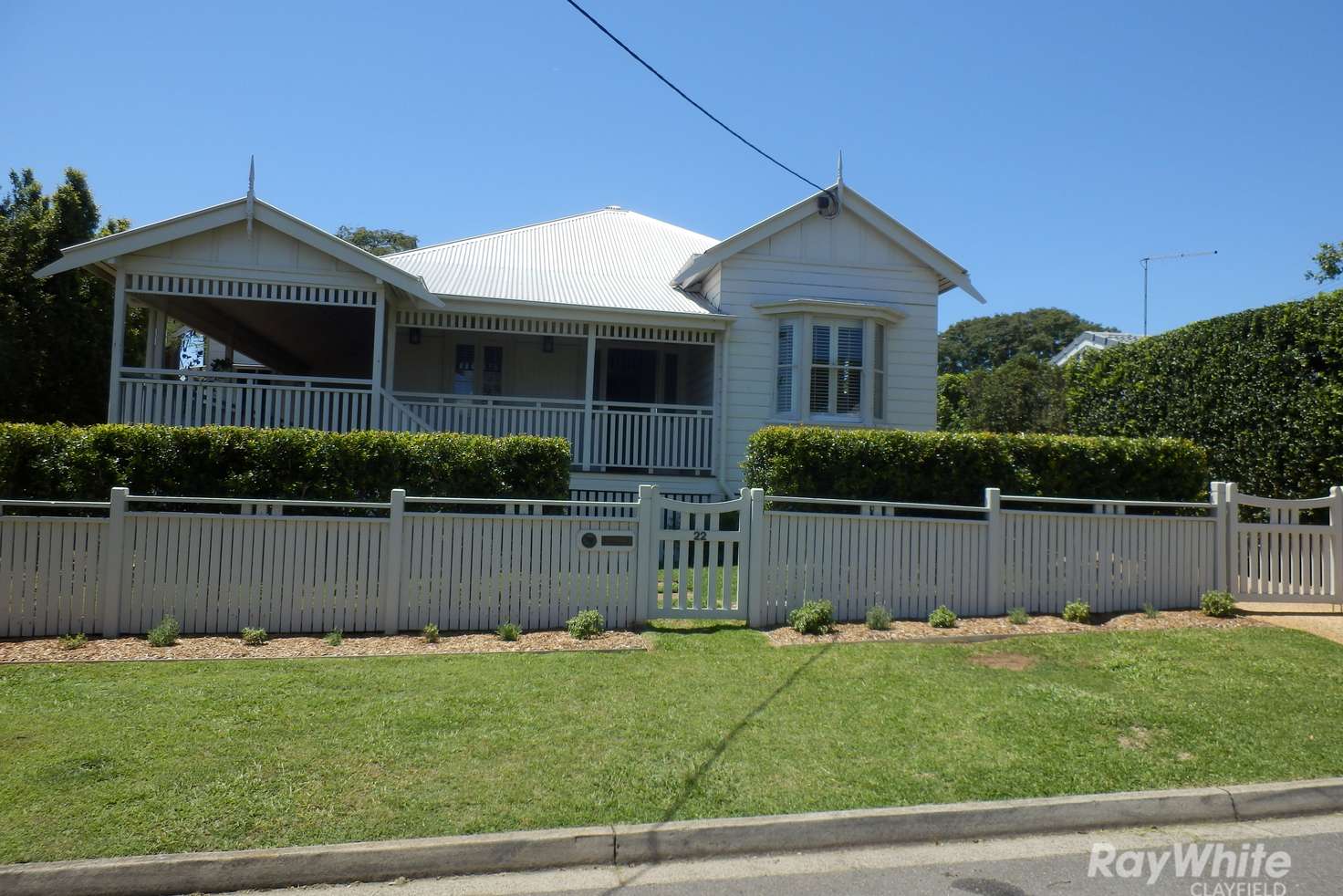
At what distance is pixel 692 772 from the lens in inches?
231

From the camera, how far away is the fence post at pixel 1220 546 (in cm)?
1084

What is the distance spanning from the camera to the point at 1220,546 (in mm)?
10883

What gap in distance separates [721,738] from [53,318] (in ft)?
60.1

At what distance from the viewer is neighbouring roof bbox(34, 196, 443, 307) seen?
45.2 feet

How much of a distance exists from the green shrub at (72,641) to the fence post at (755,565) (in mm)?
6237

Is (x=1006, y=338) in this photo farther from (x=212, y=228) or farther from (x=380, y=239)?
(x=212, y=228)

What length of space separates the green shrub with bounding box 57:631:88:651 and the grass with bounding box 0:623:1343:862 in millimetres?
844

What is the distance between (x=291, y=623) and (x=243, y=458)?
227 centimetres

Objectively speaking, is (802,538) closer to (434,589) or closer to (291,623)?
(434,589)

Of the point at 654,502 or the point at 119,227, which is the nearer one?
the point at 654,502

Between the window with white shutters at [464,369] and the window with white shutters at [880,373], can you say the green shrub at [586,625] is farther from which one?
the window with white shutters at [464,369]

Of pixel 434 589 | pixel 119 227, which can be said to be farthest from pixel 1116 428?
pixel 119 227

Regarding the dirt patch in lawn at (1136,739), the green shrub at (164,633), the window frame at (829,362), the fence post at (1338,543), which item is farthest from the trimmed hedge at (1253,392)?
the green shrub at (164,633)

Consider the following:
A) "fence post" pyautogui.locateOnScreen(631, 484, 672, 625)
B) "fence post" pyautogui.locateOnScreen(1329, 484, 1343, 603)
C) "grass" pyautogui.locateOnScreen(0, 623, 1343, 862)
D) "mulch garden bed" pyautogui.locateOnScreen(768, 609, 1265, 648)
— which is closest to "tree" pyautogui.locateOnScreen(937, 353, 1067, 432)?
"fence post" pyautogui.locateOnScreen(1329, 484, 1343, 603)
